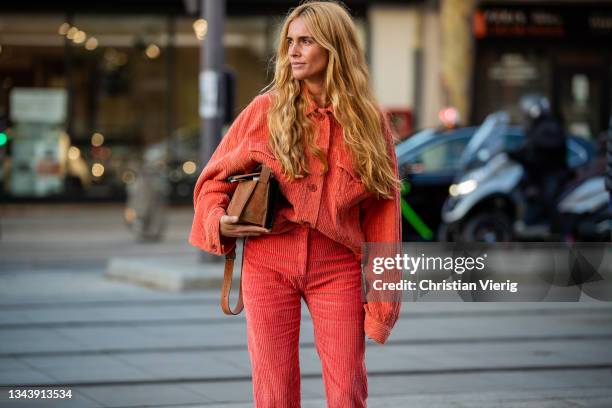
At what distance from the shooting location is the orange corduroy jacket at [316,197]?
4066 mm

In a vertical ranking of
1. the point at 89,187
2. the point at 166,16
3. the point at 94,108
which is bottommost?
the point at 89,187

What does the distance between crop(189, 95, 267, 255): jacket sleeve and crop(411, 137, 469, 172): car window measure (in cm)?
1129

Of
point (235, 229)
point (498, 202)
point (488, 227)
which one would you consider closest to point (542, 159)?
point (498, 202)

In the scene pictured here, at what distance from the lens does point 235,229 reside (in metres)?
4.03

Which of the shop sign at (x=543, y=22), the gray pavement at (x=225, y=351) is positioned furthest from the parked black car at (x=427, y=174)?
the shop sign at (x=543, y=22)

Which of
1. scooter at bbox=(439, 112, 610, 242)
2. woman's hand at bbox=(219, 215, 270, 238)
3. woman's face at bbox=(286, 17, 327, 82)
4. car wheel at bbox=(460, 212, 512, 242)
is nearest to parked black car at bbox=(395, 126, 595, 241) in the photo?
scooter at bbox=(439, 112, 610, 242)

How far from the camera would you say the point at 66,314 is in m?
10.2

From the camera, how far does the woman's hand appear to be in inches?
157

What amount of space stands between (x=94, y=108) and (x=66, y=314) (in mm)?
14805

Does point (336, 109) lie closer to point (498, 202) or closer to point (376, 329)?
point (376, 329)

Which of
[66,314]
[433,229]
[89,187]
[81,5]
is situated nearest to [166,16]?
[81,5]

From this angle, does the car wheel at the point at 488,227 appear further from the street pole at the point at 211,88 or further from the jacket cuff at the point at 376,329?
the jacket cuff at the point at 376,329

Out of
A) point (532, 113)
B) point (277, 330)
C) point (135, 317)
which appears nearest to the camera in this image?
point (277, 330)

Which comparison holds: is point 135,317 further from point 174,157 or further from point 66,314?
point 174,157
